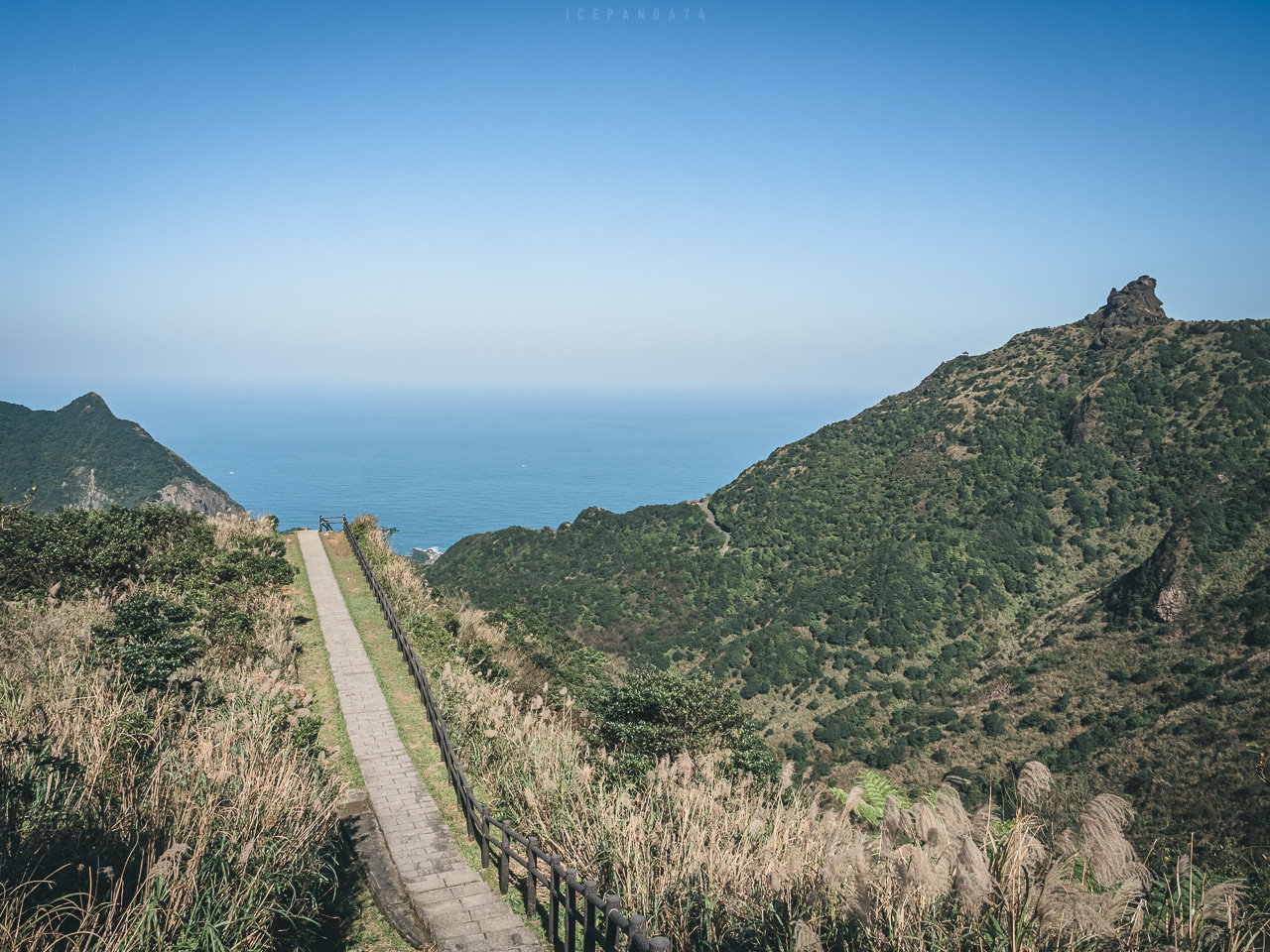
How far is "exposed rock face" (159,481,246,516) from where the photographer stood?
2359 inches

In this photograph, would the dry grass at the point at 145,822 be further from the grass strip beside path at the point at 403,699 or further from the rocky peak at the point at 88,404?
the rocky peak at the point at 88,404

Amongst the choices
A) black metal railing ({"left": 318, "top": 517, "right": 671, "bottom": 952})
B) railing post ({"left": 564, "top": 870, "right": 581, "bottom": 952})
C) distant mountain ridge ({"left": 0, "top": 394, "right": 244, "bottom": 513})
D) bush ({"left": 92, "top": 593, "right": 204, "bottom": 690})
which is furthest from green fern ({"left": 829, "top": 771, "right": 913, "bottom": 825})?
distant mountain ridge ({"left": 0, "top": 394, "right": 244, "bottom": 513})

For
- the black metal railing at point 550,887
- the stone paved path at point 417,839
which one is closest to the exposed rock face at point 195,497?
the stone paved path at point 417,839

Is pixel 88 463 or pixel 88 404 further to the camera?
pixel 88 404

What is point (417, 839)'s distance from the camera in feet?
26.2

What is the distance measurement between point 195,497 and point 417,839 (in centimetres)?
6625

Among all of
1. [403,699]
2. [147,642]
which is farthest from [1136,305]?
[147,642]

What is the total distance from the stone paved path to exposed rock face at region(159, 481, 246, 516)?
55162mm

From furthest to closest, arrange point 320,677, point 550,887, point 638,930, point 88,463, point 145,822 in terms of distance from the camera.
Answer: point 88,463 → point 320,677 → point 550,887 → point 145,822 → point 638,930

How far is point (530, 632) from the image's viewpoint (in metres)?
24.9

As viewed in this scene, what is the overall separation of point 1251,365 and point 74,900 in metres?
63.8

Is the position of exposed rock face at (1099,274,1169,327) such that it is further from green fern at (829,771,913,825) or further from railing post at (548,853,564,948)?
railing post at (548,853,564,948)

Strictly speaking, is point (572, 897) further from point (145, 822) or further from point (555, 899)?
point (145, 822)

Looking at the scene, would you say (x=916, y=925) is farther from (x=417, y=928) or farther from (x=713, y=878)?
(x=417, y=928)
